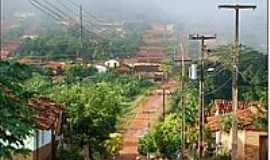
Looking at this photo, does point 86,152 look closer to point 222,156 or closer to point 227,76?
point 222,156

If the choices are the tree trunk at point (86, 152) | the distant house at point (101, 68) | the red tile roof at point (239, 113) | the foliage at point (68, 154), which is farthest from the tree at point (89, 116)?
the red tile roof at point (239, 113)

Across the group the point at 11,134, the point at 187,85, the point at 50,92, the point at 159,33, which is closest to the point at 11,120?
the point at 11,134

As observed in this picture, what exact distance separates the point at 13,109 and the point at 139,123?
3950 mm

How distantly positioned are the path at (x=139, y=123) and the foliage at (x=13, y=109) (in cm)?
364

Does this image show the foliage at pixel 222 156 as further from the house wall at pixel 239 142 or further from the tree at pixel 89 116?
the tree at pixel 89 116

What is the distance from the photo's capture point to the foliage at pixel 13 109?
1.39m

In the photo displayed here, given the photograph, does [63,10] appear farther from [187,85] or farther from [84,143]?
[187,85]

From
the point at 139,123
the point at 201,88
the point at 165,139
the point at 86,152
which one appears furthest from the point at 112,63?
the point at 165,139

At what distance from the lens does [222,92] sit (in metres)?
5.23

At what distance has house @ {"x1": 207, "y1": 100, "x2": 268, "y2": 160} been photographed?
13.6 ft

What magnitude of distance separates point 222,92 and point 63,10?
1858 mm

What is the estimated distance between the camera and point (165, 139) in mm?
6305

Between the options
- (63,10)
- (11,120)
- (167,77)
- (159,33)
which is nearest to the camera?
(11,120)

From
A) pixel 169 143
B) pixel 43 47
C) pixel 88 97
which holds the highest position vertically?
pixel 43 47
